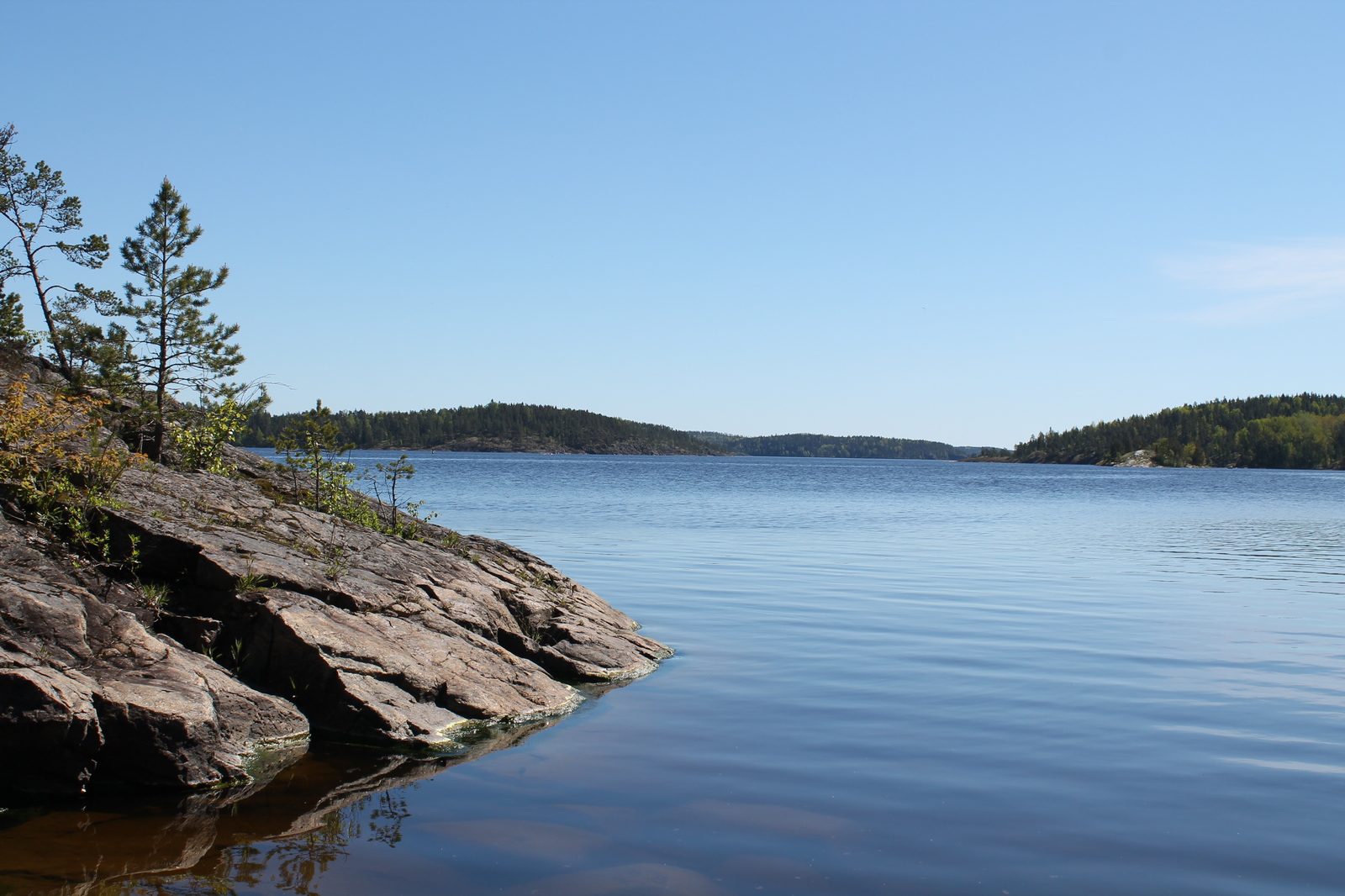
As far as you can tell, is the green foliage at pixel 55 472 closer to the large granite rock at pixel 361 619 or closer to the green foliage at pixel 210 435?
the large granite rock at pixel 361 619

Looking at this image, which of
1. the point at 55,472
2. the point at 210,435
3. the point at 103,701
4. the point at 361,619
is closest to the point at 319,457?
the point at 210,435

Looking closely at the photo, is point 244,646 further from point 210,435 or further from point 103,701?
point 210,435

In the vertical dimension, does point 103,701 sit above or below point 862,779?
above

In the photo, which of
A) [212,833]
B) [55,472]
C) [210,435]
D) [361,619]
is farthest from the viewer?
[210,435]

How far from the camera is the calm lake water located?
22.7 feet

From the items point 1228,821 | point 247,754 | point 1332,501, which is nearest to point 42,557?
point 247,754

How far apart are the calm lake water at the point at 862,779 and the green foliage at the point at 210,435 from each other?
8.28m

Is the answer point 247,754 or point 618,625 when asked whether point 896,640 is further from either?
point 247,754

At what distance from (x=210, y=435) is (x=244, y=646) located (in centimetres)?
721

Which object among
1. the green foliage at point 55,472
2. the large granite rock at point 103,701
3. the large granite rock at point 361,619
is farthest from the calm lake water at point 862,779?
the green foliage at point 55,472

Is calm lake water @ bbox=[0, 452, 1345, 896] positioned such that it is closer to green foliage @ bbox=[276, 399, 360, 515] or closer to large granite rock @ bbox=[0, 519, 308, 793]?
large granite rock @ bbox=[0, 519, 308, 793]

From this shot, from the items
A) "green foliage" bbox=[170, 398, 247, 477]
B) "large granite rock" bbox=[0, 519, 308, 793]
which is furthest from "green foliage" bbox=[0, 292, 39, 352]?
"large granite rock" bbox=[0, 519, 308, 793]

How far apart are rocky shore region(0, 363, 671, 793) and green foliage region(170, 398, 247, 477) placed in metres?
1.42

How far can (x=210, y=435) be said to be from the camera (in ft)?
53.1
